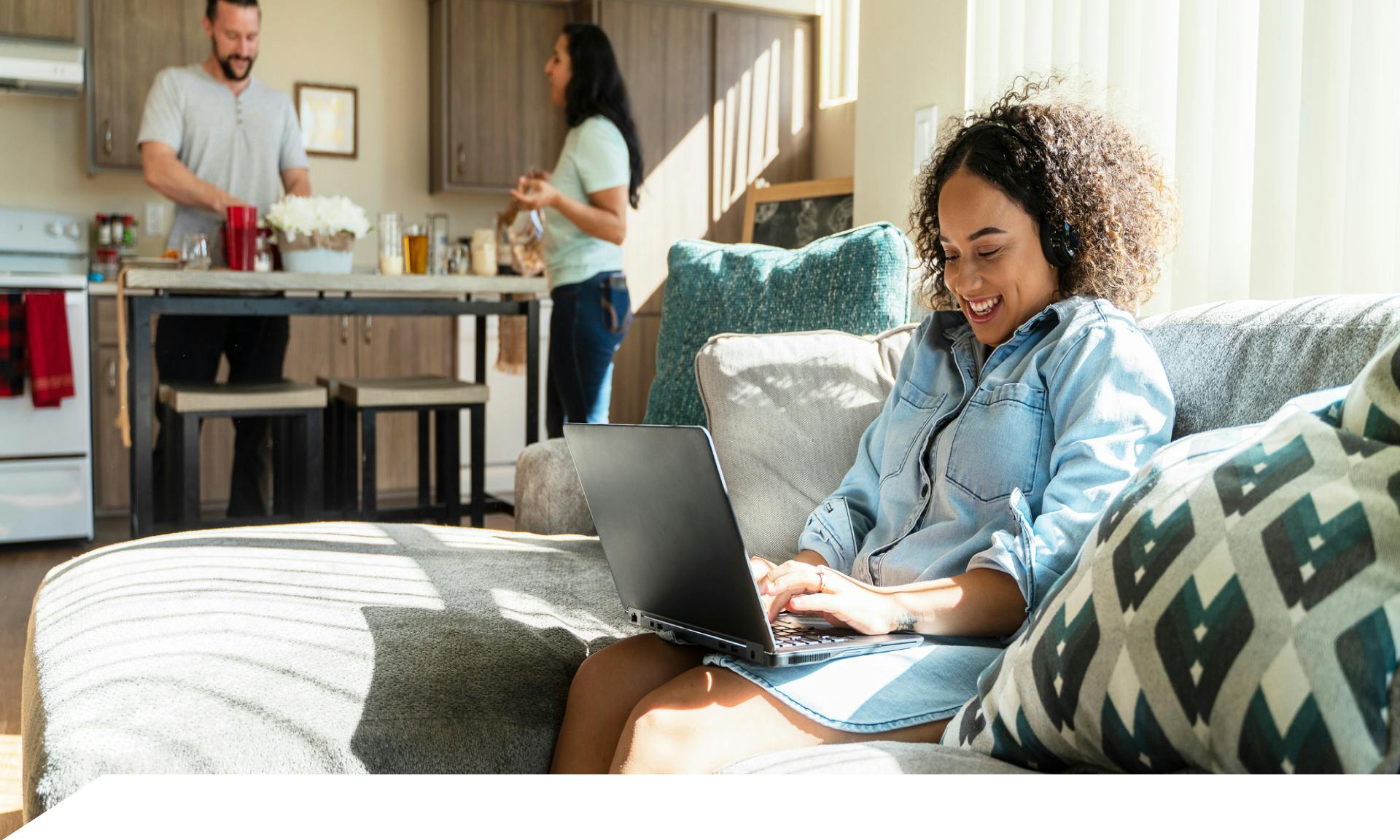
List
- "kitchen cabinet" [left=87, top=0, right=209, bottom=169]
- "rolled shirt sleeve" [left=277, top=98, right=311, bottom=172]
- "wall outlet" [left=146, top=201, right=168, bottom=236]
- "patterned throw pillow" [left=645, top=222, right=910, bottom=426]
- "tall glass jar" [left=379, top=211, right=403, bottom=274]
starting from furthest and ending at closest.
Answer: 1. "wall outlet" [left=146, top=201, right=168, bottom=236]
2. "kitchen cabinet" [left=87, top=0, right=209, bottom=169]
3. "rolled shirt sleeve" [left=277, top=98, right=311, bottom=172]
4. "tall glass jar" [left=379, top=211, right=403, bottom=274]
5. "patterned throw pillow" [left=645, top=222, right=910, bottom=426]

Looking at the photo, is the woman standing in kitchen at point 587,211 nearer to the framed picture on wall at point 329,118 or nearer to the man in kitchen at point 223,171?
the man in kitchen at point 223,171

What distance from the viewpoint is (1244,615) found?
613 mm

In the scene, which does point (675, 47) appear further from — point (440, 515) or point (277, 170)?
point (440, 515)

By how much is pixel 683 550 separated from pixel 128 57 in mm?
4375

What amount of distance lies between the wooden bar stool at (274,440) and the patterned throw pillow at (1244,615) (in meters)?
2.71

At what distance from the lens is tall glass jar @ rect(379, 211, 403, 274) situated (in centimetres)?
348

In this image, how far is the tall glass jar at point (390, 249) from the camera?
348 centimetres

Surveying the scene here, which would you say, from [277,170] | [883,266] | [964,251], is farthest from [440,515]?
[964,251]

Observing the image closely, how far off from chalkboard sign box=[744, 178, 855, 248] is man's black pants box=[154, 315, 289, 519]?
1883mm

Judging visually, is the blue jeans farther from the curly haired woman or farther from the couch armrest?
the curly haired woman

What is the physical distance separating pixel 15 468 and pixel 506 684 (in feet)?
10.6

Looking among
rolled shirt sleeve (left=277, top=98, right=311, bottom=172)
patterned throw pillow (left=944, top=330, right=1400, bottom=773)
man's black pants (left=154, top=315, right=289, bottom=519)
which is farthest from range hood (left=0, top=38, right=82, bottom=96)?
patterned throw pillow (left=944, top=330, right=1400, bottom=773)

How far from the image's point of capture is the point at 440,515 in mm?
3477

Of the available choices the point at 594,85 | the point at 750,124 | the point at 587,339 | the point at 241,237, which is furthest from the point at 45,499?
the point at 750,124
